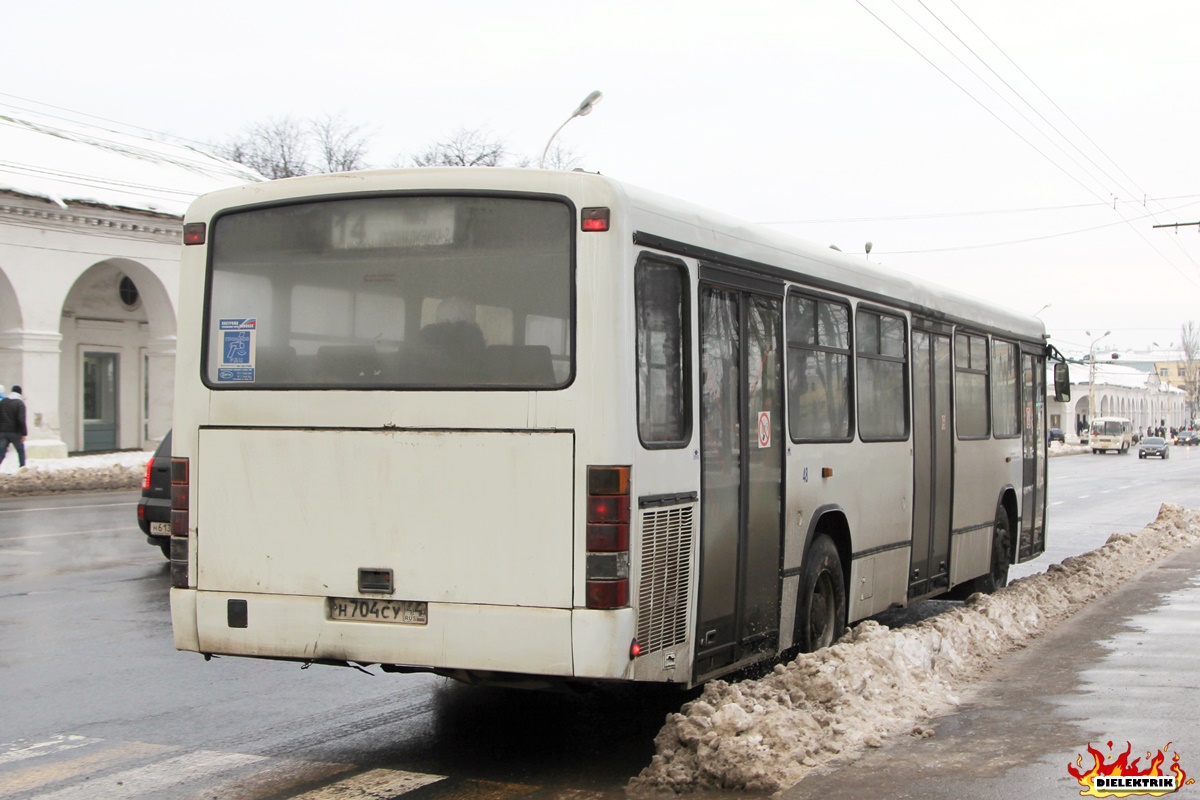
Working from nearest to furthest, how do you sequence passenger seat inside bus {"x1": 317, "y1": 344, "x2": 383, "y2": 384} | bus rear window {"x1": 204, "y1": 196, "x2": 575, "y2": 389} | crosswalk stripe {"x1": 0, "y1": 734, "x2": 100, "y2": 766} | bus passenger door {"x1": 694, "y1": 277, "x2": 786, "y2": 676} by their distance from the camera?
bus rear window {"x1": 204, "y1": 196, "x2": 575, "y2": 389}
passenger seat inside bus {"x1": 317, "y1": 344, "x2": 383, "y2": 384}
crosswalk stripe {"x1": 0, "y1": 734, "x2": 100, "y2": 766}
bus passenger door {"x1": 694, "y1": 277, "x2": 786, "y2": 676}

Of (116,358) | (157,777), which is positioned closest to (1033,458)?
(157,777)

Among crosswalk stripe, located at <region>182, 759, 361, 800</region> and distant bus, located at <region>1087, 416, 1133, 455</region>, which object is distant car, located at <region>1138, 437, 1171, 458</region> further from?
crosswalk stripe, located at <region>182, 759, 361, 800</region>

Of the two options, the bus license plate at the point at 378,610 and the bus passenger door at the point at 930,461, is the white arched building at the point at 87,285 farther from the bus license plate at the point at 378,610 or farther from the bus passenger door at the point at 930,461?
the bus license plate at the point at 378,610

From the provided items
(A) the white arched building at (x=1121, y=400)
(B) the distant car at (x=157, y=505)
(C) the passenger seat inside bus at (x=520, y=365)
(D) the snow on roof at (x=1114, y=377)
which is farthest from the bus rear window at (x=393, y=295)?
(D) the snow on roof at (x=1114, y=377)

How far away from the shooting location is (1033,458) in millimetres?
14547

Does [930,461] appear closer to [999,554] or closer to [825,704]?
[999,554]

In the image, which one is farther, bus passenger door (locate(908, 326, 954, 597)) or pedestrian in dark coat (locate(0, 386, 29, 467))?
pedestrian in dark coat (locate(0, 386, 29, 467))

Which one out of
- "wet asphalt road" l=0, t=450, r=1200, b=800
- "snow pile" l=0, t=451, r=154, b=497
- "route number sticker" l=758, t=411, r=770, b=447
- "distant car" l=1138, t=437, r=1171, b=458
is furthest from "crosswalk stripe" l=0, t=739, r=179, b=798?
"distant car" l=1138, t=437, r=1171, b=458

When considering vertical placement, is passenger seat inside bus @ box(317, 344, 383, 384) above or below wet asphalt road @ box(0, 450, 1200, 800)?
above

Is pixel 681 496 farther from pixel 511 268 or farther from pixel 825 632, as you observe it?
pixel 825 632

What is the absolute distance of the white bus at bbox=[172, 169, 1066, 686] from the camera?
6008mm

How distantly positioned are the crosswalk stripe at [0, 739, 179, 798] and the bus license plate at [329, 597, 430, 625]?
1.18 meters

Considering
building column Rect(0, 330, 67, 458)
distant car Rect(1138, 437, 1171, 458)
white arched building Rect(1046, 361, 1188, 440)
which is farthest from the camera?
white arched building Rect(1046, 361, 1188, 440)

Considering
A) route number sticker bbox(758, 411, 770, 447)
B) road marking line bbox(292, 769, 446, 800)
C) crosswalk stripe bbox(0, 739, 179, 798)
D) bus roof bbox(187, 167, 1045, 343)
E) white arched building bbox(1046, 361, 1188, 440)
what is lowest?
road marking line bbox(292, 769, 446, 800)
